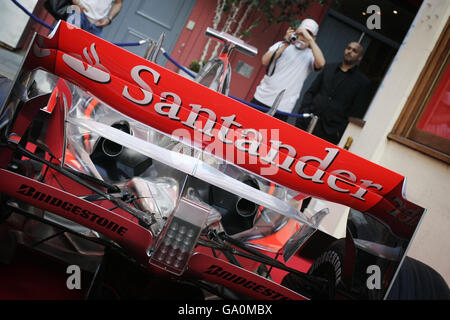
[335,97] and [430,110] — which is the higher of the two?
[430,110]

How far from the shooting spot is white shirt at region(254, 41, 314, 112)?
15.0 ft

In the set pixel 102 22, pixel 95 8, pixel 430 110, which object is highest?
pixel 430 110

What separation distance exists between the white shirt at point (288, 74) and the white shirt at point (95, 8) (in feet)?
6.93

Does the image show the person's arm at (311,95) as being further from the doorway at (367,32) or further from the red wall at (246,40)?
the red wall at (246,40)

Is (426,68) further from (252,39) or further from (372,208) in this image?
(252,39)

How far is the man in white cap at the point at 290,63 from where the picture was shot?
4493 millimetres

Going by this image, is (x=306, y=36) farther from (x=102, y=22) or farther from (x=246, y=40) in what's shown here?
(x=246, y=40)

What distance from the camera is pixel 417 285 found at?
6.82ft

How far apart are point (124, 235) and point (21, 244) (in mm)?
805

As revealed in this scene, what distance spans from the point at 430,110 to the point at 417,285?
270cm

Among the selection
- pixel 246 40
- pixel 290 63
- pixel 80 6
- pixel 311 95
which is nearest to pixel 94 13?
pixel 80 6

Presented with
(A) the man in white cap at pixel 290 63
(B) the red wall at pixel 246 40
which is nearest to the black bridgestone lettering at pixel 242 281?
(A) the man in white cap at pixel 290 63

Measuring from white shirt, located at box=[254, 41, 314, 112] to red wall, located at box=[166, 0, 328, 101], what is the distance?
10.1ft
